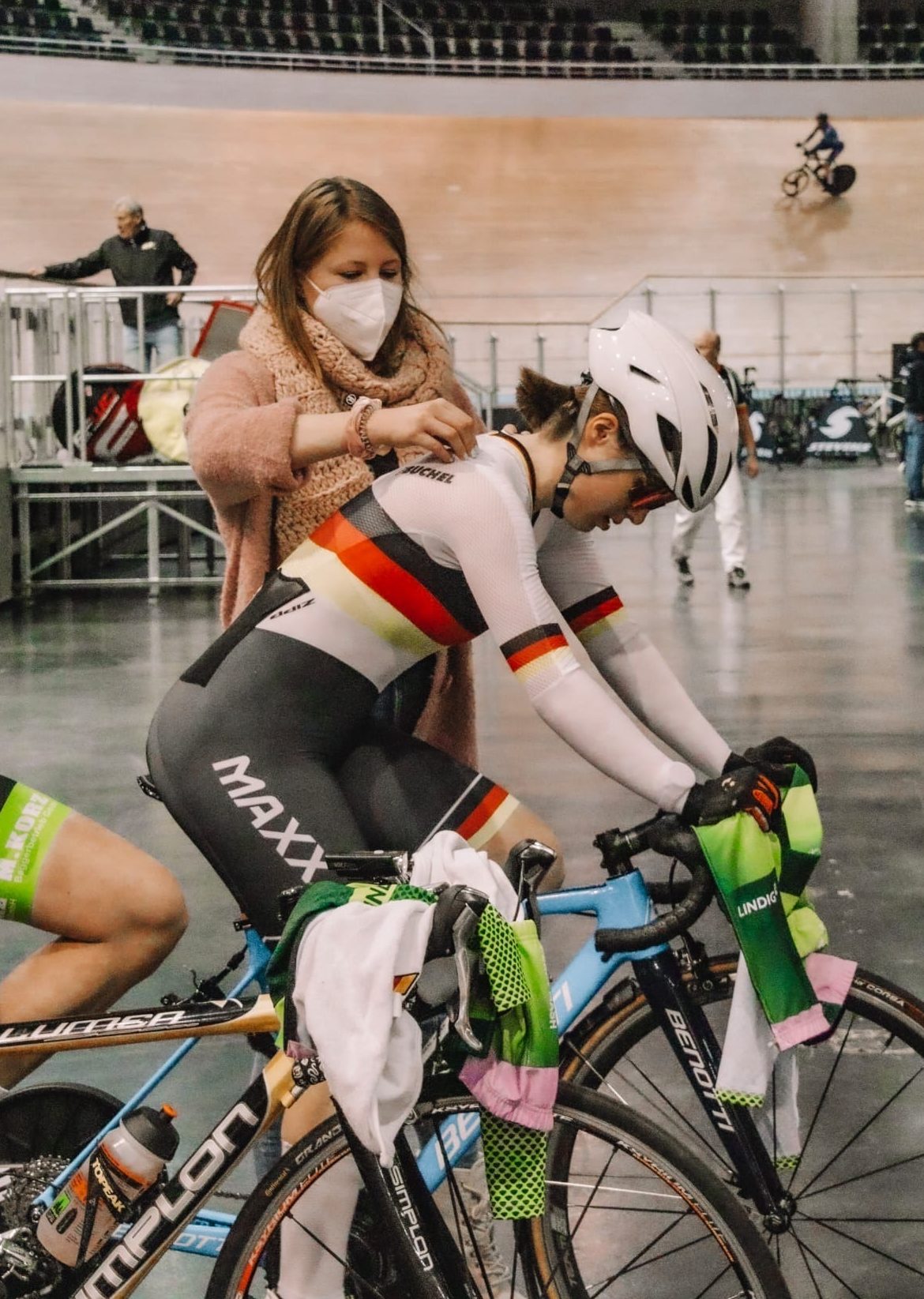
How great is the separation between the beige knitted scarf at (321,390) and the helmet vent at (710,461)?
24.2 inches

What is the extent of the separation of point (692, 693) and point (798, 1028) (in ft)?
18.1

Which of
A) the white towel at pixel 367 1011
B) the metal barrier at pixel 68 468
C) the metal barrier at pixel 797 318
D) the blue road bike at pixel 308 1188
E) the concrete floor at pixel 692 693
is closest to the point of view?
the white towel at pixel 367 1011

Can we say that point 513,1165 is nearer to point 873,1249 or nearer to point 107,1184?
point 107,1184

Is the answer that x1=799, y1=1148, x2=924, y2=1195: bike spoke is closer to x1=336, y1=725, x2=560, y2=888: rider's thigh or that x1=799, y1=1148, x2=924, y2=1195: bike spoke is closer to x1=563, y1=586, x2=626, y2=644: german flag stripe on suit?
x1=336, y1=725, x2=560, y2=888: rider's thigh

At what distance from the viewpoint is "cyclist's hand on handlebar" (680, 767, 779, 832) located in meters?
2.15

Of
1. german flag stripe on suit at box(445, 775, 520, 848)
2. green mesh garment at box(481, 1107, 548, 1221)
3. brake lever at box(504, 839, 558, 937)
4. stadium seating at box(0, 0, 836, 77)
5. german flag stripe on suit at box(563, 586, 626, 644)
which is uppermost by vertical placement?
stadium seating at box(0, 0, 836, 77)

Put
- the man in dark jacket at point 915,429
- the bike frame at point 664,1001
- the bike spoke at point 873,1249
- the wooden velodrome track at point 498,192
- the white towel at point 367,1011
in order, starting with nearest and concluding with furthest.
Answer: the white towel at point 367,1011, the bike frame at point 664,1001, the bike spoke at point 873,1249, the man in dark jacket at point 915,429, the wooden velodrome track at point 498,192

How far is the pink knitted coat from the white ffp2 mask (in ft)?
0.10

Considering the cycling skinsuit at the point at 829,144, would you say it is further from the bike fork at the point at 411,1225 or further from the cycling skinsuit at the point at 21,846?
the bike fork at the point at 411,1225

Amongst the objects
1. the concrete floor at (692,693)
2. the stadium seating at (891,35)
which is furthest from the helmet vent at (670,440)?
the stadium seating at (891,35)

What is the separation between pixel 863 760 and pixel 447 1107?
15.8ft

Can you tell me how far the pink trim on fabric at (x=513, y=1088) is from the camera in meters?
1.88

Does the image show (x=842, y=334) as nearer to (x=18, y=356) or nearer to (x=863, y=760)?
(x=18, y=356)

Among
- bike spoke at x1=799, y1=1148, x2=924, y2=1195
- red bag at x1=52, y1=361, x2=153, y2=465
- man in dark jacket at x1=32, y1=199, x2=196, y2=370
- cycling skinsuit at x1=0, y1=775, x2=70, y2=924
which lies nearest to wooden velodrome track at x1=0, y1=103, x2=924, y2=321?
man in dark jacket at x1=32, y1=199, x2=196, y2=370
